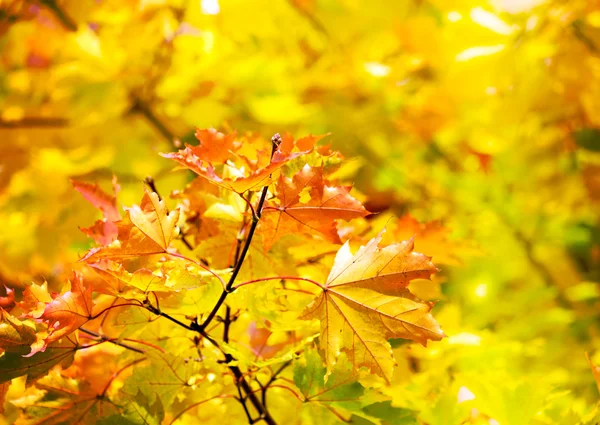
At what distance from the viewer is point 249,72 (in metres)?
1.19

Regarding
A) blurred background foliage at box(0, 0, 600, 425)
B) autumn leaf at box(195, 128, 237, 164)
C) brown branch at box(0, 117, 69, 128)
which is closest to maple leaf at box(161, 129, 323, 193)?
autumn leaf at box(195, 128, 237, 164)

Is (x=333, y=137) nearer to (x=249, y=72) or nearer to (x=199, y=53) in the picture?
(x=249, y=72)

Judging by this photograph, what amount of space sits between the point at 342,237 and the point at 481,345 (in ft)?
0.95

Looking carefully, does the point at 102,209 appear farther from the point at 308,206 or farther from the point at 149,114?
the point at 149,114

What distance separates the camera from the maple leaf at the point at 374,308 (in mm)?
433

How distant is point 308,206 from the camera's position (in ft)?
1.44

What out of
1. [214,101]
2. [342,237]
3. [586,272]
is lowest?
[586,272]

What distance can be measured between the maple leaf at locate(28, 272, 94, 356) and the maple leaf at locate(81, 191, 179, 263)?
0.09ft

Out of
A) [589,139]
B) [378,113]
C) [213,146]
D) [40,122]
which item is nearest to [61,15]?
Answer: [40,122]

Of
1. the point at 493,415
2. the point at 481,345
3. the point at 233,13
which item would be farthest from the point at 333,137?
the point at 493,415

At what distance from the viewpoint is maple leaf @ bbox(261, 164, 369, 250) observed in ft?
1.41

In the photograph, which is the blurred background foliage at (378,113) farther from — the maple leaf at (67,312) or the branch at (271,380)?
the maple leaf at (67,312)

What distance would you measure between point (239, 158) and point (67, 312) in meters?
0.20

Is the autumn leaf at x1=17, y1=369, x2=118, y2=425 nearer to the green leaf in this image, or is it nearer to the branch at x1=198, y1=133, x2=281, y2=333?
the branch at x1=198, y1=133, x2=281, y2=333
